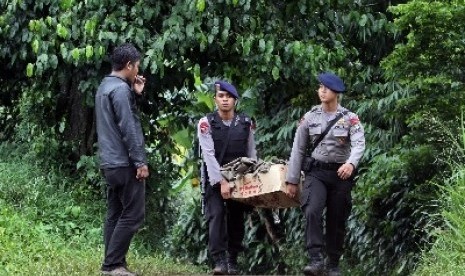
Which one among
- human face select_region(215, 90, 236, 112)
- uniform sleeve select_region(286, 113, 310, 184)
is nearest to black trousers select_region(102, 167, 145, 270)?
human face select_region(215, 90, 236, 112)

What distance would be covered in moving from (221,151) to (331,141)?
105 centimetres

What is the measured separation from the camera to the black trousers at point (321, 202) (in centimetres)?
827

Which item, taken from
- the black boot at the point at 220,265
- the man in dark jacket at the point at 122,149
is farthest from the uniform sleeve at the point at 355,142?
the man in dark jacket at the point at 122,149

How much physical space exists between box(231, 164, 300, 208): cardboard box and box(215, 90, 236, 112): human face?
68cm

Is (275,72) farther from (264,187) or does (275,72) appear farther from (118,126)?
(118,126)

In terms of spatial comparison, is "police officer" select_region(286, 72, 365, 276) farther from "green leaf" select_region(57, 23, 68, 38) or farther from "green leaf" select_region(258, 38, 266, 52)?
"green leaf" select_region(57, 23, 68, 38)

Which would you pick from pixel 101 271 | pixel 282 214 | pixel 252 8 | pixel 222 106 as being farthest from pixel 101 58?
pixel 282 214

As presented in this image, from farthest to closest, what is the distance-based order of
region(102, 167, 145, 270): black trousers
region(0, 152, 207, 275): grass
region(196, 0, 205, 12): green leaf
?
1. region(196, 0, 205, 12): green leaf
2. region(0, 152, 207, 275): grass
3. region(102, 167, 145, 270): black trousers

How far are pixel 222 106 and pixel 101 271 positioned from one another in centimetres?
183

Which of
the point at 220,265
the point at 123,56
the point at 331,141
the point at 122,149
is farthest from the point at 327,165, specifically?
the point at 123,56

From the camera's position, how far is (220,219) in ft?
28.1

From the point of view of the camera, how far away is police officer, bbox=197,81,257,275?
8508 millimetres

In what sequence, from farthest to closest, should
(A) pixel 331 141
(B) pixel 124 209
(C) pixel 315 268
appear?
(A) pixel 331 141 → (C) pixel 315 268 → (B) pixel 124 209

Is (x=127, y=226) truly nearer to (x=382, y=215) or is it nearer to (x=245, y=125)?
(x=245, y=125)
